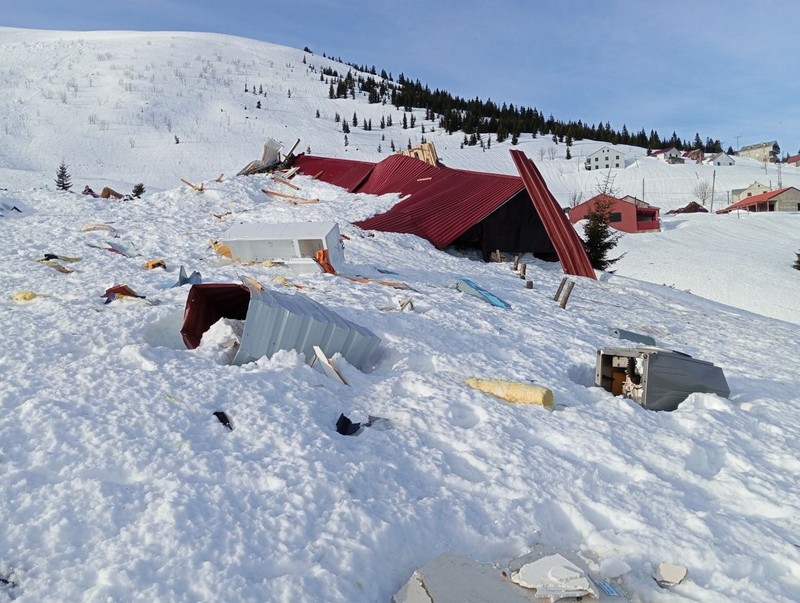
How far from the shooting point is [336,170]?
21797 mm

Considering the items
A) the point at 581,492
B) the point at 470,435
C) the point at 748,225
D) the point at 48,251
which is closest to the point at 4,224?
the point at 48,251

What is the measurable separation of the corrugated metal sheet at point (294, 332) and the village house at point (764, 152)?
105376 mm

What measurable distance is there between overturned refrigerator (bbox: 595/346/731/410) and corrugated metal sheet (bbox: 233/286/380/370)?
245 centimetres

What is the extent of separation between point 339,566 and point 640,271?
2642 cm

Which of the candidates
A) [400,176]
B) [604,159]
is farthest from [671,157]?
[400,176]

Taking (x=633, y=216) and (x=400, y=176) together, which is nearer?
(x=400, y=176)

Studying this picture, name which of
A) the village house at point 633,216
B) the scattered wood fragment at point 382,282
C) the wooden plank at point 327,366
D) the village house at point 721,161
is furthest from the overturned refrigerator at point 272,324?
the village house at point 721,161

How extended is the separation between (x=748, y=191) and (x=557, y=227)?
55.2 metres

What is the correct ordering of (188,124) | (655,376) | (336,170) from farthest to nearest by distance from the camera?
(188,124) → (336,170) → (655,376)

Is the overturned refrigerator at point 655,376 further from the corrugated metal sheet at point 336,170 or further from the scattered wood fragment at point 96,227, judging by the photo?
the corrugated metal sheet at point 336,170

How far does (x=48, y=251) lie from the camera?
26.7 feet

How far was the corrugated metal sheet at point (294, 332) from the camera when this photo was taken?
4.66 m

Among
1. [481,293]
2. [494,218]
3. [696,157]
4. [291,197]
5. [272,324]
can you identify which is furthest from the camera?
[696,157]

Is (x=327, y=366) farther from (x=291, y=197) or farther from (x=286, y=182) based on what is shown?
(x=286, y=182)
